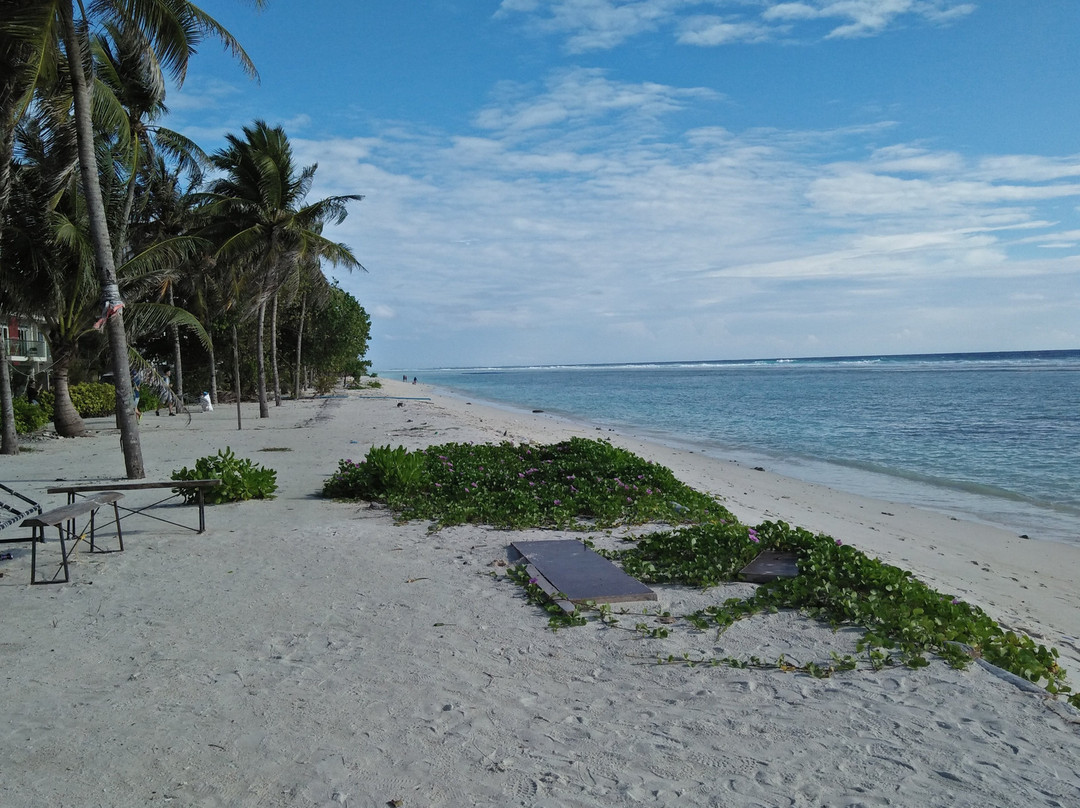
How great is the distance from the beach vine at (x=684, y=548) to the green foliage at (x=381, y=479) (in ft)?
0.05

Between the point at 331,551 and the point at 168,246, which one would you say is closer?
the point at 331,551

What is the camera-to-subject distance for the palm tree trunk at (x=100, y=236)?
Answer: 1045cm

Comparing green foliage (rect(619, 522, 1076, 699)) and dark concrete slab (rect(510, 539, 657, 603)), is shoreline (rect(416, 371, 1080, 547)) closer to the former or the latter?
green foliage (rect(619, 522, 1076, 699))

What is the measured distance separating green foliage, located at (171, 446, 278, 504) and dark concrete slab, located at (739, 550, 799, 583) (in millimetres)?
6384

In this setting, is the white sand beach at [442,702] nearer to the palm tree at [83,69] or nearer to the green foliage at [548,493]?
the green foliage at [548,493]

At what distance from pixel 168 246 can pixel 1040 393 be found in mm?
43910

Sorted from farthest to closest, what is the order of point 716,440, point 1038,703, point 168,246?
point 716,440, point 168,246, point 1038,703

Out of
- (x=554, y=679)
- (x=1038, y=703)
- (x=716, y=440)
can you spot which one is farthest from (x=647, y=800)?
(x=716, y=440)

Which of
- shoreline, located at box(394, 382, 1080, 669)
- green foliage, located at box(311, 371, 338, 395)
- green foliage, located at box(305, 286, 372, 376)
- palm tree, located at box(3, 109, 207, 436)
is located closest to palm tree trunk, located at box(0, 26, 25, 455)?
palm tree, located at box(3, 109, 207, 436)

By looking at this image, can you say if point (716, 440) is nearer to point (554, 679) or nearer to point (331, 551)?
point (331, 551)

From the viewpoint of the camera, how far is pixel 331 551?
727cm

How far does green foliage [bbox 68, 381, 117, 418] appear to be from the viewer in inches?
944

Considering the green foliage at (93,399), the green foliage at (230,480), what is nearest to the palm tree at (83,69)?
the green foliage at (230,480)

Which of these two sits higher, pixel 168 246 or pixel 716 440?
pixel 168 246
